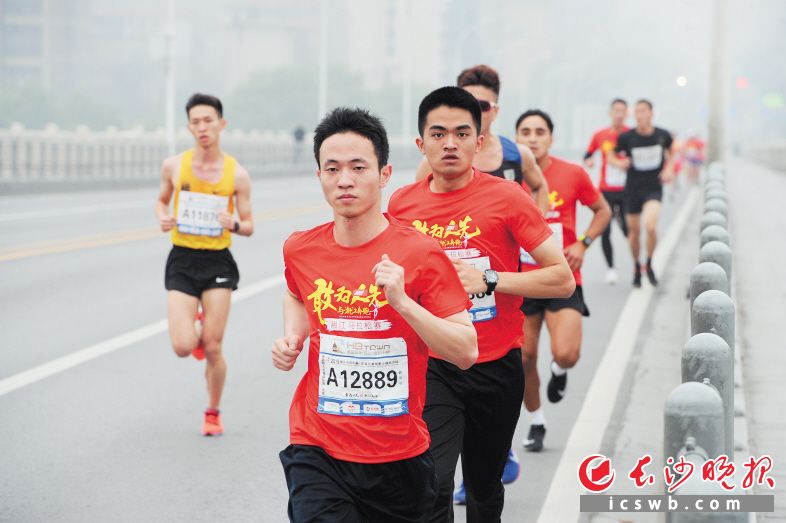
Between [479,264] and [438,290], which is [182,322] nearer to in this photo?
[479,264]

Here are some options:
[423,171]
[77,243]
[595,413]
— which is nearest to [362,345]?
[423,171]

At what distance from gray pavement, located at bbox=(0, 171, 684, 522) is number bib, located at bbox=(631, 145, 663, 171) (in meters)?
1.34

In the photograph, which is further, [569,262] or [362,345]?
[569,262]

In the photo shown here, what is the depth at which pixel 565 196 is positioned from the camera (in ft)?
24.8

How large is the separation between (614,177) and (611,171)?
8cm

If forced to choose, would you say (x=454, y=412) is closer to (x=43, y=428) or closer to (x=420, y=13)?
(x=43, y=428)

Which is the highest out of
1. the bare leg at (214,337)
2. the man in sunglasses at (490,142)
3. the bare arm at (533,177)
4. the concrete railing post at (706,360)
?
the man in sunglasses at (490,142)

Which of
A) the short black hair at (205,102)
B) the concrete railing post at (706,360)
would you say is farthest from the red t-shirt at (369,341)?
the short black hair at (205,102)

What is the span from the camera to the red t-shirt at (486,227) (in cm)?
520

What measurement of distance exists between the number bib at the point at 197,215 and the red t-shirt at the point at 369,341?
3.86 m

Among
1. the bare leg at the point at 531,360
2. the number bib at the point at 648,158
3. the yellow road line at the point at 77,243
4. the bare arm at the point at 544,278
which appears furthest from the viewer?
the yellow road line at the point at 77,243

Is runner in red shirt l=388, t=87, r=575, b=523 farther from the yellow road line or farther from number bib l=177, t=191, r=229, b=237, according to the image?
the yellow road line

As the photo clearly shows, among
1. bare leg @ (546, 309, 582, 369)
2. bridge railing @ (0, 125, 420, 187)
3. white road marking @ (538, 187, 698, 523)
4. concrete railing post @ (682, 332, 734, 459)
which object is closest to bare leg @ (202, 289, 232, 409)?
bare leg @ (546, 309, 582, 369)

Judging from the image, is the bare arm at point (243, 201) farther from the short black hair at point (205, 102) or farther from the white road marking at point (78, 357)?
the white road marking at point (78, 357)
